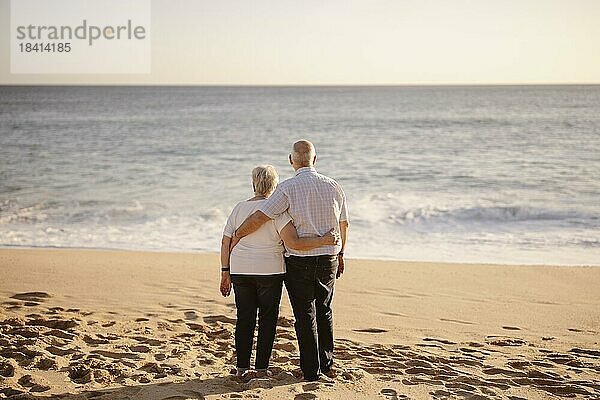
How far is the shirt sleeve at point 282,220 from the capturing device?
4445 millimetres

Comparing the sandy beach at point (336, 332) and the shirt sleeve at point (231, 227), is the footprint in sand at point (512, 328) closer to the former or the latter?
the sandy beach at point (336, 332)

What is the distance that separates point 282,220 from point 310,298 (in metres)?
0.53

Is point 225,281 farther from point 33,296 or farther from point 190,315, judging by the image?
point 33,296

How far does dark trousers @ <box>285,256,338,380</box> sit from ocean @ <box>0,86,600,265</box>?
18.7 ft

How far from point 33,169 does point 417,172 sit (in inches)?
435

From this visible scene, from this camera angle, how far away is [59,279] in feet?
26.4

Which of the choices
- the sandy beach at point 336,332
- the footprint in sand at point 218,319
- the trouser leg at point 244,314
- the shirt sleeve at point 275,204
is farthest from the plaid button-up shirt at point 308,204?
the footprint in sand at point 218,319

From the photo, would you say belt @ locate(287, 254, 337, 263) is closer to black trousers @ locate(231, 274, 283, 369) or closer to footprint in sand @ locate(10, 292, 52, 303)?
black trousers @ locate(231, 274, 283, 369)

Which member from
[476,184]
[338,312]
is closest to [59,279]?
[338,312]

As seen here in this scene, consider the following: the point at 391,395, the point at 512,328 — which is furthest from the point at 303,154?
the point at 512,328

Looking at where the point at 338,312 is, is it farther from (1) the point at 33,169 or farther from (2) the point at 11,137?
(2) the point at 11,137

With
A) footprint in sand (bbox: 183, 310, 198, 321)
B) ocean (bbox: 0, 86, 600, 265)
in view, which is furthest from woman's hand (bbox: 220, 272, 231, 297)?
ocean (bbox: 0, 86, 600, 265)

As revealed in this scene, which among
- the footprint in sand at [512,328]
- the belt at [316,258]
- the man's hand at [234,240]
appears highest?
the man's hand at [234,240]

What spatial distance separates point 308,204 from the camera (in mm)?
4449
